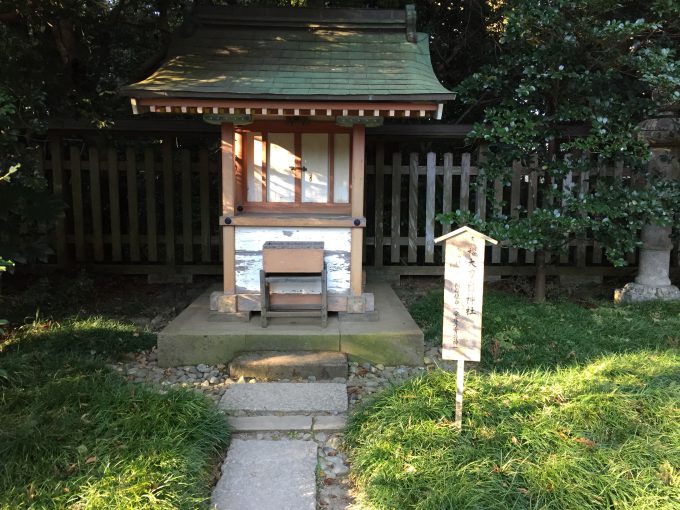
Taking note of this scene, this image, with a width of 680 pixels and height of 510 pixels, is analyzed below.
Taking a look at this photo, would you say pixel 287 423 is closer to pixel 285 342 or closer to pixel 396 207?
pixel 285 342

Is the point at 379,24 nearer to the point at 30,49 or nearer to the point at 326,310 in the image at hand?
the point at 326,310

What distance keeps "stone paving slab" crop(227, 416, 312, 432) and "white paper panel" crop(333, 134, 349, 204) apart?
2.62 meters

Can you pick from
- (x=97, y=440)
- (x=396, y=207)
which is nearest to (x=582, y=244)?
(x=396, y=207)

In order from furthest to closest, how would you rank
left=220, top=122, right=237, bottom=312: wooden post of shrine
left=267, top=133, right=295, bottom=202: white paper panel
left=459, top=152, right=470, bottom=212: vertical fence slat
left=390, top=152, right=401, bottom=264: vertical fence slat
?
left=390, top=152, right=401, bottom=264: vertical fence slat → left=459, top=152, right=470, bottom=212: vertical fence slat → left=267, top=133, right=295, bottom=202: white paper panel → left=220, top=122, right=237, bottom=312: wooden post of shrine

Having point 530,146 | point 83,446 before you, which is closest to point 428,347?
point 530,146

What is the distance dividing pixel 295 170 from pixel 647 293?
176 inches

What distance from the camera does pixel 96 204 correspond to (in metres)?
7.25

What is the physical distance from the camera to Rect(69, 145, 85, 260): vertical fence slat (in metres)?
7.18

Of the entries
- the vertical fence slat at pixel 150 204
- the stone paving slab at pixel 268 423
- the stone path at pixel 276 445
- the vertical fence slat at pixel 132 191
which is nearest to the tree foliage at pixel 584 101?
the stone path at pixel 276 445

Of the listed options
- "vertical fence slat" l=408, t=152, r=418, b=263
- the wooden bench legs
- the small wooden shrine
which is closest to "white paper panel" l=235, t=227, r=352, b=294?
the small wooden shrine

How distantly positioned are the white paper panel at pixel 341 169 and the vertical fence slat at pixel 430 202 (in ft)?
6.61

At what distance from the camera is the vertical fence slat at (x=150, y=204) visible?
725 cm

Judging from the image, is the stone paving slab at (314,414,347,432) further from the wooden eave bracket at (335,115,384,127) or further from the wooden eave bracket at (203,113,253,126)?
the wooden eave bracket at (203,113,253,126)

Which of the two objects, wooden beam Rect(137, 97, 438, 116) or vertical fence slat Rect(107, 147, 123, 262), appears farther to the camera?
vertical fence slat Rect(107, 147, 123, 262)
